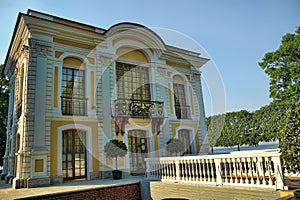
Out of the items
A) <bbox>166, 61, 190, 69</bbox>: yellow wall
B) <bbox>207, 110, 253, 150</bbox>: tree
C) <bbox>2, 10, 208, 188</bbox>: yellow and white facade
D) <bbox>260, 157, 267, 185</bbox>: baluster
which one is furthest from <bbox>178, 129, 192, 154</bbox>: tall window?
A: <bbox>260, 157, 267, 185</bbox>: baluster

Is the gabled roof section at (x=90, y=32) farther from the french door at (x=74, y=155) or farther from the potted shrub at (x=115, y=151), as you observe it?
the potted shrub at (x=115, y=151)

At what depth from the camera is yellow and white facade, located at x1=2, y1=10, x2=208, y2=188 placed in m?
8.76

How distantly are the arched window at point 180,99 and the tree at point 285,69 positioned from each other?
22.9 ft

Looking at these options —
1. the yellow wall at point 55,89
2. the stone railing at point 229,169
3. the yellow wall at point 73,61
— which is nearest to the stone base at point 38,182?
the yellow wall at point 55,89

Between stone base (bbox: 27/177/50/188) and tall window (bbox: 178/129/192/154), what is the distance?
23.8ft

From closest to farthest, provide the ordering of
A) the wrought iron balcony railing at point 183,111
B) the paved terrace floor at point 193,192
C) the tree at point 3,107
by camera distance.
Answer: the paved terrace floor at point 193,192 < the wrought iron balcony railing at point 183,111 < the tree at point 3,107

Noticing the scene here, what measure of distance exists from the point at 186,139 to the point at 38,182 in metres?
8.02

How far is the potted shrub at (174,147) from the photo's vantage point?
37.1 ft

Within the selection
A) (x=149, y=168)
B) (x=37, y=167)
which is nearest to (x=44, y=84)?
(x=37, y=167)

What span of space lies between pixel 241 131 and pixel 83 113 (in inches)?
535

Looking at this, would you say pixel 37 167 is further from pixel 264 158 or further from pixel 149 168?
pixel 264 158

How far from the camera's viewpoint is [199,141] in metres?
13.5

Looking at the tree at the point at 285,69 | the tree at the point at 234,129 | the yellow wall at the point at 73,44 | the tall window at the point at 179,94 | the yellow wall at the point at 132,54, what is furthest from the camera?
the tree at the point at 234,129

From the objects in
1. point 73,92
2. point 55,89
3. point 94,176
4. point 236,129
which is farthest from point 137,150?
point 236,129
